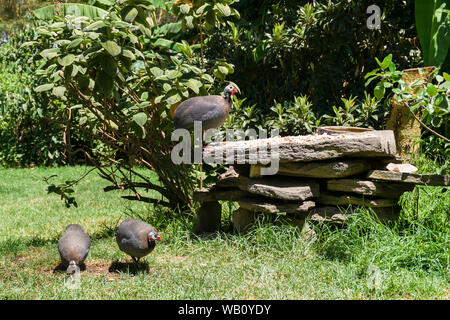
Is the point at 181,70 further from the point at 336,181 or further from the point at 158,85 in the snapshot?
the point at 336,181

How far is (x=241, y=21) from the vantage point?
9023 mm

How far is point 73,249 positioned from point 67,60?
1831 mm

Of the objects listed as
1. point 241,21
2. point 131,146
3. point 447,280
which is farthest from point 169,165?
point 241,21

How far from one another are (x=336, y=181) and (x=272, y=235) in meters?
0.84

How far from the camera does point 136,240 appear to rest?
163 inches

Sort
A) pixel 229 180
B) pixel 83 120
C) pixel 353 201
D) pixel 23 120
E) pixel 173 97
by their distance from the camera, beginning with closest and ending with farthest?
1. pixel 353 201
2. pixel 173 97
3. pixel 229 180
4. pixel 83 120
5. pixel 23 120

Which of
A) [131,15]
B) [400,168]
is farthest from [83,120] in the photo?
[400,168]

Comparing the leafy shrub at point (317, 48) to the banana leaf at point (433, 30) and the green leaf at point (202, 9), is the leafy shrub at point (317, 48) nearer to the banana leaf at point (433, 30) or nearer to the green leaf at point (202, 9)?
the banana leaf at point (433, 30)

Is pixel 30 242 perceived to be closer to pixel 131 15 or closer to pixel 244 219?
pixel 244 219

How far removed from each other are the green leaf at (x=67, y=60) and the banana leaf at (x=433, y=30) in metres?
4.90

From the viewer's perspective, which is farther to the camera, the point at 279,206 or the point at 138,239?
the point at 279,206

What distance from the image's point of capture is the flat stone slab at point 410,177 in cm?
420

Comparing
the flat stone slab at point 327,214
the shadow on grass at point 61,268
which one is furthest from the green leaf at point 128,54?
the flat stone slab at point 327,214

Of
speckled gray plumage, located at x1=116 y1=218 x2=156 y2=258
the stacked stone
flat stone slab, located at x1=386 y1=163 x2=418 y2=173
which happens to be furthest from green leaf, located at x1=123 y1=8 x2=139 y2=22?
flat stone slab, located at x1=386 y1=163 x2=418 y2=173
